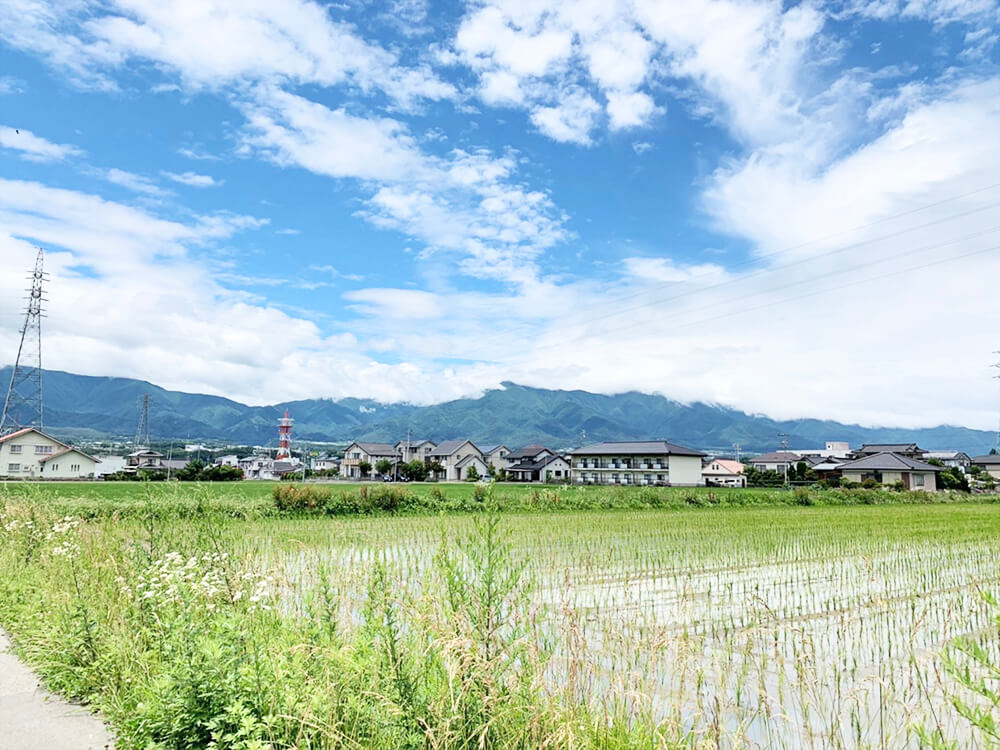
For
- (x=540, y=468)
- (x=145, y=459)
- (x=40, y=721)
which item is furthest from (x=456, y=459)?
(x=40, y=721)

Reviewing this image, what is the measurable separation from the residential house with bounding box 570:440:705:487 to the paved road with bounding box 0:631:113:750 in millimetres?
63693

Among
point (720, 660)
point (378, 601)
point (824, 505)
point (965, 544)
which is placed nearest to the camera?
point (378, 601)

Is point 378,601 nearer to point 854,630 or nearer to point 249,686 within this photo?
point 249,686

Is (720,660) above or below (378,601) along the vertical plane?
below

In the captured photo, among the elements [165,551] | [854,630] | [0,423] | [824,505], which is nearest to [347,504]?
[165,551]

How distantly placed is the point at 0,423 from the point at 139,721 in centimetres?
5830

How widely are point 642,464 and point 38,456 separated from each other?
59.2m

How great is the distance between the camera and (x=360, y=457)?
9294 cm

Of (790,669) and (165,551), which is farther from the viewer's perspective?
(165,551)

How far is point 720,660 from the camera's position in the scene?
20.8ft

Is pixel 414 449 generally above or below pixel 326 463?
above

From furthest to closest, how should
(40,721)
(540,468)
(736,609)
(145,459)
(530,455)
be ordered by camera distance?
(530,455) → (540,468) → (145,459) → (736,609) → (40,721)

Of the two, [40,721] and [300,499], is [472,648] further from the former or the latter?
[300,499]

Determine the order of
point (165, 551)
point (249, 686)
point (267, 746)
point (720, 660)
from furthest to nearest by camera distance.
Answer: point (165, 551)
point (720, 660)
point (249, 686)
point (267, 746)
